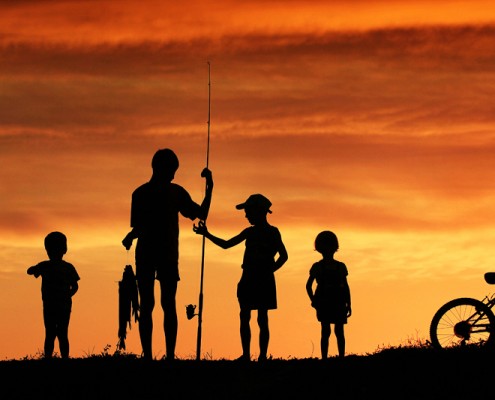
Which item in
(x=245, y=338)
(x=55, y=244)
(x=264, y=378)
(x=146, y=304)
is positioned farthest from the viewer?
(x=55, y=244)

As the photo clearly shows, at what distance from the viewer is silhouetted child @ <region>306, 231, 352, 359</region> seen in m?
19.9

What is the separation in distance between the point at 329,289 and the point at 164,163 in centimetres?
466

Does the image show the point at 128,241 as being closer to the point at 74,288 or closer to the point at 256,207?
the point at 256,207

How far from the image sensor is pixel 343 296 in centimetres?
2005

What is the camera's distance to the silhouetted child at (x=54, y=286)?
65.3ft

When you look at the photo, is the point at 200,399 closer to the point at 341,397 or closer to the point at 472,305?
the point at 341,397

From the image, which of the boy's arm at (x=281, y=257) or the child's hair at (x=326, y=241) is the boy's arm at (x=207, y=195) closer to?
the boy's arm at (x=281, y=257)

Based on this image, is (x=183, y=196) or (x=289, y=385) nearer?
(x=289, y=385)

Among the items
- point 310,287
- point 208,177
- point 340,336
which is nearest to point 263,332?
point 310,287

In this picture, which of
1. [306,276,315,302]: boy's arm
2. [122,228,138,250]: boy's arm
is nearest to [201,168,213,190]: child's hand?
[122,228,138,250]: boy's arm

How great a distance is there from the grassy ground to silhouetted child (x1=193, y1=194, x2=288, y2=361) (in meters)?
0.96

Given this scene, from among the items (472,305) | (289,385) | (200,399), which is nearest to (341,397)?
(289,385)

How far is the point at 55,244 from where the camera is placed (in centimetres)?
1986

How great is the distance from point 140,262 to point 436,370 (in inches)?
178
